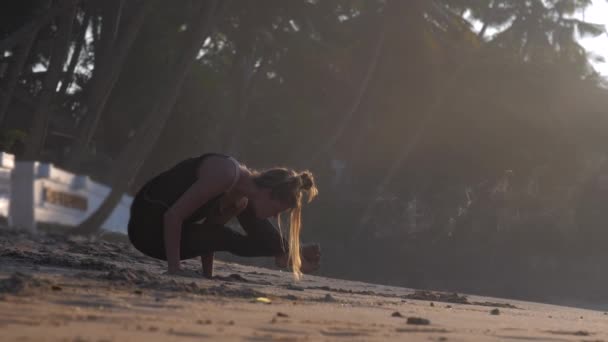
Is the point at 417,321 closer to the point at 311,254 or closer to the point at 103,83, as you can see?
the point at 311,254

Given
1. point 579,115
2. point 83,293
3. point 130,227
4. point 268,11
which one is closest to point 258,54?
point 268,11

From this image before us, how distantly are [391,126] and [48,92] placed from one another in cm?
1604

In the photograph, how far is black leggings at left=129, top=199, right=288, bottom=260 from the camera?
6270 millimetres

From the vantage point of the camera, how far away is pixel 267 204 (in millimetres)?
6047

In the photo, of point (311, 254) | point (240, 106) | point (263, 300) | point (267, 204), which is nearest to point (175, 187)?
point (267, 204)

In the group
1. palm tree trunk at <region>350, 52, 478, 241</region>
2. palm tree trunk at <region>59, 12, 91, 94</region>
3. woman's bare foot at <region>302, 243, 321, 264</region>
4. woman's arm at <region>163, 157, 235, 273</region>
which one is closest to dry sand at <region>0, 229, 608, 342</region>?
woman's arm at <region>163, 157, 235, 273</region>

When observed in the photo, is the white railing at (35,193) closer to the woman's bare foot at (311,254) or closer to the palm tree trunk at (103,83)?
the woman's bare foot at (311,254)

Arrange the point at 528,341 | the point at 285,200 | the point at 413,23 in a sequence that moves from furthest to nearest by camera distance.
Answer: the point at 413,23
the point at 285,200
the point at 528,341

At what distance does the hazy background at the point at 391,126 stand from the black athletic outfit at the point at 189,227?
11.3 metres

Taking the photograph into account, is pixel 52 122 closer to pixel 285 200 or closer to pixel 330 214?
pixel 330 214

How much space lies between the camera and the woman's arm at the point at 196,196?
5828mm

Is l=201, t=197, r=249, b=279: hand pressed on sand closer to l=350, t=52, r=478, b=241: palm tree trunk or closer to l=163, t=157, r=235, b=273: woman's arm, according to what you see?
l=163, t=157, r=235, b=273: woman's arm

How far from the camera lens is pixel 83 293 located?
4.23 meters

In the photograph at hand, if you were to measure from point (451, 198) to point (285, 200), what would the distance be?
23.1 m
